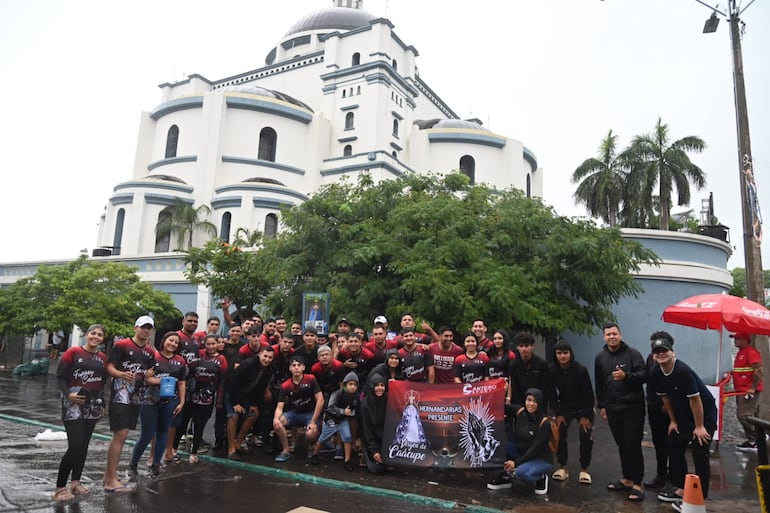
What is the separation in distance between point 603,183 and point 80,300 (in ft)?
82.4

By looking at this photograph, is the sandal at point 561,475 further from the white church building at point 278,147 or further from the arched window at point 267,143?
the arched window at point 267,143

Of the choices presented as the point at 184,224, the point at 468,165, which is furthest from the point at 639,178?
the point at 184,224

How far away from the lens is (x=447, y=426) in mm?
7102

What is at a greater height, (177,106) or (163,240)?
(177,106)

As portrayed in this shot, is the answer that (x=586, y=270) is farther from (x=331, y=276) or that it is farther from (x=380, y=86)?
(x=380, y=86)

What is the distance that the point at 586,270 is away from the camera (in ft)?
42.8

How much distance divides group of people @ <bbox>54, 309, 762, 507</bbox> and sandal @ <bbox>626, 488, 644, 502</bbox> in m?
0.01

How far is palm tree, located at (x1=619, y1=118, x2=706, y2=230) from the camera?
27.0m

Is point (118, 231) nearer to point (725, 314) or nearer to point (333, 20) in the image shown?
point (333, 20)

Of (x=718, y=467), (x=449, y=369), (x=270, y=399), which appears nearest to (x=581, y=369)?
(x=449, y=369)

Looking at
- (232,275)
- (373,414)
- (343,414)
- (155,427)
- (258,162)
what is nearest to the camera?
(155,427)

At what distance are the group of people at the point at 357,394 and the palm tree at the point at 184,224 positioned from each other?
2153cm

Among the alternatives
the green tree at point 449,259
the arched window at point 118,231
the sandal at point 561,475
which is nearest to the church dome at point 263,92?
the arched window at point 118,231

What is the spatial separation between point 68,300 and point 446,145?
81.9ft
